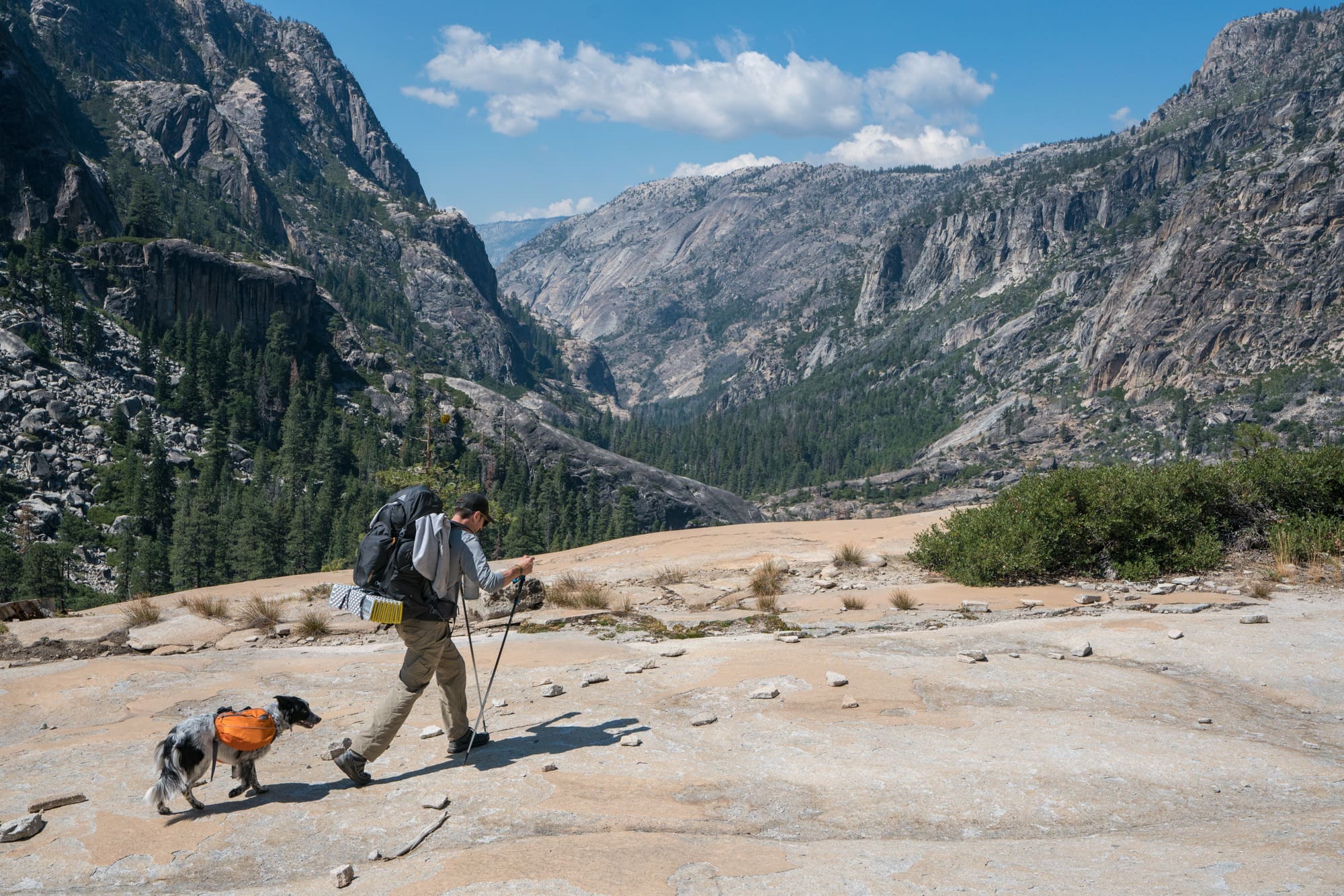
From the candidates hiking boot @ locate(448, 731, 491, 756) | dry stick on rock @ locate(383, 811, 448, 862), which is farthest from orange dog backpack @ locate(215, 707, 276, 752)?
dry stick on rock @ locate(383, 811, 448, 862)

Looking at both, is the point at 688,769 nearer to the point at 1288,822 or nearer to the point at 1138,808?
the point at 1138,808

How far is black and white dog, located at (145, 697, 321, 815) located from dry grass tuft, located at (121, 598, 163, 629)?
10.8 meters

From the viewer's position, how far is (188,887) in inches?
225

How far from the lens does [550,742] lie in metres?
8.30

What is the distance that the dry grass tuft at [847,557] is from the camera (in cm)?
1944

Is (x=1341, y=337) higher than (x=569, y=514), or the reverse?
(x=1341, y=337)

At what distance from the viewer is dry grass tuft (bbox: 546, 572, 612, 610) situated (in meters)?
16.0

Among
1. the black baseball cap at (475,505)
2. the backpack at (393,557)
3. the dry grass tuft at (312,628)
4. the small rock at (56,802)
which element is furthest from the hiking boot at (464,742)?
the dry grass tuft at (312,628)

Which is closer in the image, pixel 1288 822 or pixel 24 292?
pixel 1288 822

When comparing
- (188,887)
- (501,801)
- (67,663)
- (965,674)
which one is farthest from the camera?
(67,663)

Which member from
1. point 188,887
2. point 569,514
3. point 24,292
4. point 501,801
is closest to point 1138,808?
point 501,801

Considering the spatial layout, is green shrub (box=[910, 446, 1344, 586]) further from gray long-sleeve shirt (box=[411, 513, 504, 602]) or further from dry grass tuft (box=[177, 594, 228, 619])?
dry grass tuft (box=[177, 594, 228, 619])

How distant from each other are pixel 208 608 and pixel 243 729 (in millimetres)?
11256

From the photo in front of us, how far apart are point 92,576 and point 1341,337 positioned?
692 feet
